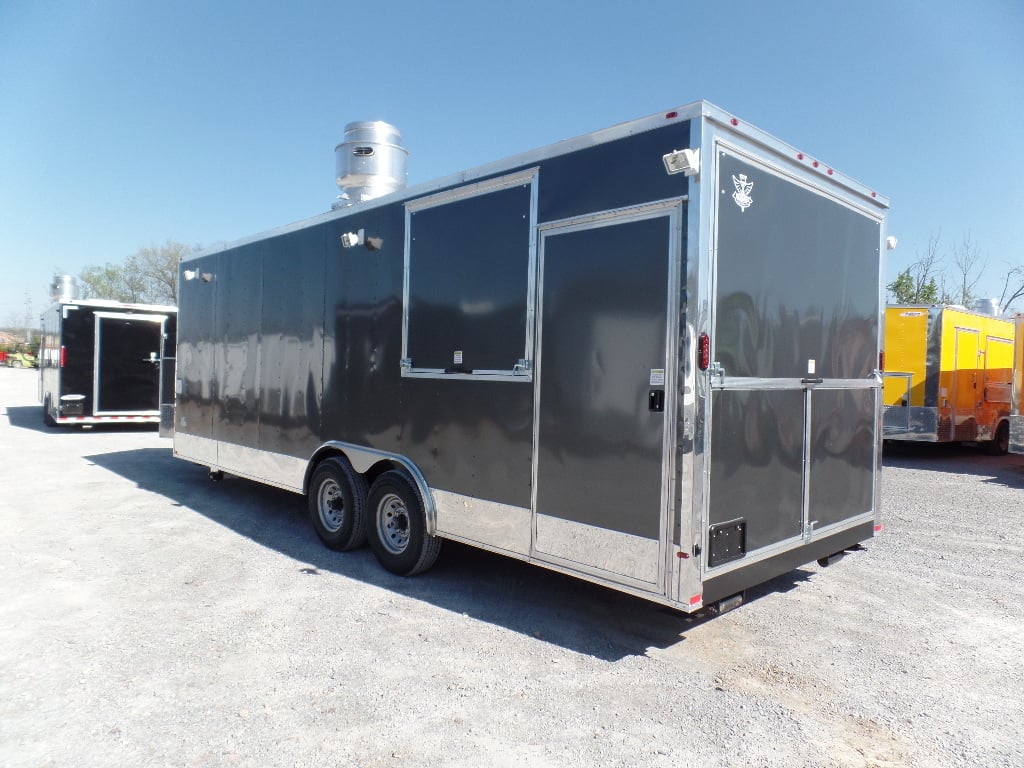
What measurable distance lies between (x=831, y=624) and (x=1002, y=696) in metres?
1.02

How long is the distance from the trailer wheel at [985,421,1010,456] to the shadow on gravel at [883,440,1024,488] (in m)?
0.13

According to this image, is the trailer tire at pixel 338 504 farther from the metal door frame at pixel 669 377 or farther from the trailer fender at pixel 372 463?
the metal door frame at pixel 669 377

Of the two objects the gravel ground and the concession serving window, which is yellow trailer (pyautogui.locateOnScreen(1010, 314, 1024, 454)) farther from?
the concession serving window

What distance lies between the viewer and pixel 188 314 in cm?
836

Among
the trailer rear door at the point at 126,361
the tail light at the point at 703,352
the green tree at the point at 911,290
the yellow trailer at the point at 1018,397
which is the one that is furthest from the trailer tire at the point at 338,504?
the green tree at the point at 911,290

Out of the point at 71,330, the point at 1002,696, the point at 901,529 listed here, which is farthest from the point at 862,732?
the point at 71,330

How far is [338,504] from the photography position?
6.04 metres

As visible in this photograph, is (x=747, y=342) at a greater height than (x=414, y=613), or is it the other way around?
(x=747, y=342)

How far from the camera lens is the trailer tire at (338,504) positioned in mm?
5672

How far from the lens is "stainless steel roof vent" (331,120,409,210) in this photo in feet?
23.0

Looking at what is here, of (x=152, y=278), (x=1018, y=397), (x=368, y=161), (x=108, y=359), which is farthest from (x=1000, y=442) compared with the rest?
(x=152, y=278)

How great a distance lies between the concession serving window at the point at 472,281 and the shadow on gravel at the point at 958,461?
871 cm

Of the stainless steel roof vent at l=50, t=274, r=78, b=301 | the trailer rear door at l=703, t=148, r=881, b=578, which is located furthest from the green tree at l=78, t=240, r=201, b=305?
the trailer rear door at l=703, t=148, r=881, b=578

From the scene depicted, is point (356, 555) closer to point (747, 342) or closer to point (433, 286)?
point (433, 286)
